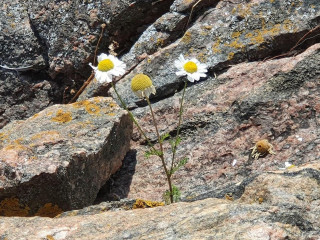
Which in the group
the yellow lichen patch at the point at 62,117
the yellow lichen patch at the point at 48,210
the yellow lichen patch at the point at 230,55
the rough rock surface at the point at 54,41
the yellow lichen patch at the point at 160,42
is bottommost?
the yellow lichen patch at the point at 48,210

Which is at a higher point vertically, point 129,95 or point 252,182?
point 129,95

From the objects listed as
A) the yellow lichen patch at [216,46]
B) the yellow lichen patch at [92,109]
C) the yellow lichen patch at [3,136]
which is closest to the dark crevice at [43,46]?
the yellow lichen patch at [92,109]

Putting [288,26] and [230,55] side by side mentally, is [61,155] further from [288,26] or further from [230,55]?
[288,26]

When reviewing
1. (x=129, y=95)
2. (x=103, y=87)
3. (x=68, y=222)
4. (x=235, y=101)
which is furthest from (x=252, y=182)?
(x=103, y=87)

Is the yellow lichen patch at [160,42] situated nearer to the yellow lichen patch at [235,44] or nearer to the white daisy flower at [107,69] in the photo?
the yellow lichen patch at [235,44]

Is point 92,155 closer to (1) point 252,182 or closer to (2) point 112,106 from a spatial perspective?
(2) point 112,106

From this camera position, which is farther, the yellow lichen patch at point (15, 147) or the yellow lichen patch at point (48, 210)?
the yellow lichen patch at point (15, 147)

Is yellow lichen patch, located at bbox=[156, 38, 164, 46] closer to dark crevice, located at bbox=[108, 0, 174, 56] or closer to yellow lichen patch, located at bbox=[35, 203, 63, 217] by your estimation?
dark crevice, located at bbox=[108, 0, 174, 56]
